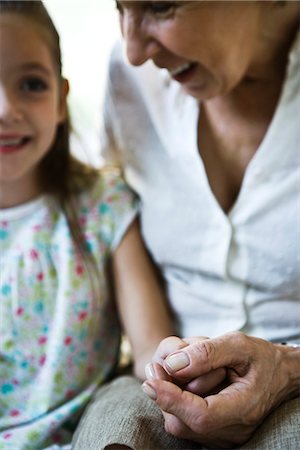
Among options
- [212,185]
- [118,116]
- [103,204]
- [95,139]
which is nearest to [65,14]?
[95,139]

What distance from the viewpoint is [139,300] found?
121 cm

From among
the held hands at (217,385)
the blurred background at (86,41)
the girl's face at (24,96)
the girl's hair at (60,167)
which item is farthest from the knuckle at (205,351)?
the blurred background at (86,41)

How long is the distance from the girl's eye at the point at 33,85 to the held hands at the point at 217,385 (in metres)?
0.51

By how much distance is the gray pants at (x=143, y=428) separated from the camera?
33.5 inches

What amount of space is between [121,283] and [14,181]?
0.27m

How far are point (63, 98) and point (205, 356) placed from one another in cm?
62

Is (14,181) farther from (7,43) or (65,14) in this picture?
(65,14)

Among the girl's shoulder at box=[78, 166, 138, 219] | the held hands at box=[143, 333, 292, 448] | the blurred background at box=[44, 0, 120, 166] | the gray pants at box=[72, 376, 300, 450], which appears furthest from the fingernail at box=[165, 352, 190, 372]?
the blurred background at box=[44, 0, 120, 166]

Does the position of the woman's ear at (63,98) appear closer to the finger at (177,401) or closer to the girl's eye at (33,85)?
the girl's eye at (33,85)

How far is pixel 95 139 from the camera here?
1.48m

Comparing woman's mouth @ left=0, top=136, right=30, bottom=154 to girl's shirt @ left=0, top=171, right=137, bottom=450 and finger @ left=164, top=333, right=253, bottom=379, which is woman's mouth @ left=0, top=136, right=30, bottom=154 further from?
finger @ left=164, top=333, right=253, bottom=379

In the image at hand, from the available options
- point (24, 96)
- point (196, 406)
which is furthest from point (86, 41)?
point (196, 406)

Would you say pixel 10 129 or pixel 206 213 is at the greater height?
pixel 10 129

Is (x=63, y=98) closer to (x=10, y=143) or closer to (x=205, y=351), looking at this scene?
(x=10, y=143)
